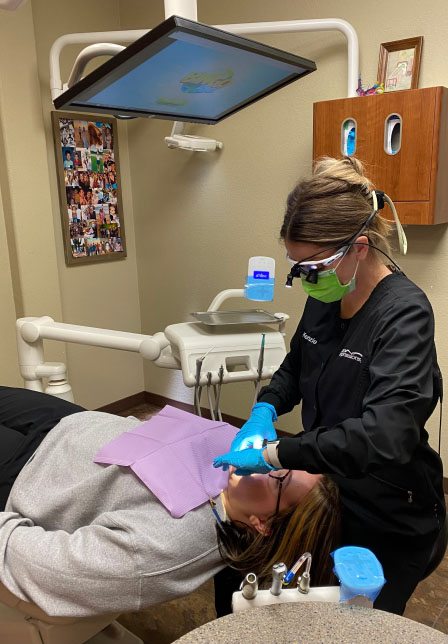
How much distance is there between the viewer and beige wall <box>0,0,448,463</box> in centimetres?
225

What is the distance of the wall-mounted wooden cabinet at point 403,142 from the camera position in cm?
186

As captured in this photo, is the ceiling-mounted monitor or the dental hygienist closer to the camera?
the ceiling-mounted monitor

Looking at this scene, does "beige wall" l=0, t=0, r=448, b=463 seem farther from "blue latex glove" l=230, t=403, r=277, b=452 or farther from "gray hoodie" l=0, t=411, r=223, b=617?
"gray hoodie" l=0, t=411, r=223, b=617

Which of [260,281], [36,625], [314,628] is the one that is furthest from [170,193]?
[314,628]

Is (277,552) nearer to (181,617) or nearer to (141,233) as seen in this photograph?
(181,617)

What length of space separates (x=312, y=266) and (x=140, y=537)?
2.27 ft

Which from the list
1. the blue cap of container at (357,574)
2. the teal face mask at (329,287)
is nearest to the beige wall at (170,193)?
the teal face mask at (329,287)

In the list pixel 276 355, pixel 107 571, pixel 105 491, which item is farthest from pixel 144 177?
pixel 107 571

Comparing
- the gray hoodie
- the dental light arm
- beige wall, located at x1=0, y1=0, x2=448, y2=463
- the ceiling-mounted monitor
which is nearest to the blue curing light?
the dental light arm

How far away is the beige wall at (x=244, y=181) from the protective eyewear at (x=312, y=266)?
121cm

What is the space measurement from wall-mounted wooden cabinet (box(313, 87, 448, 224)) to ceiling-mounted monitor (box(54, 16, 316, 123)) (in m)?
0.96

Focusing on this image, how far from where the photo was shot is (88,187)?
307cm

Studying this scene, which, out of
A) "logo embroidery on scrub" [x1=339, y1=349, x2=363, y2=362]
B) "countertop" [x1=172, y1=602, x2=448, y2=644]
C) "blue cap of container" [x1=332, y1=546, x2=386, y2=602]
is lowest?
"countertop" [x1=172, y1=602, x2=448, y2=644]

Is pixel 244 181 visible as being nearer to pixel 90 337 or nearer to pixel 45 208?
→ pixel 45 208
